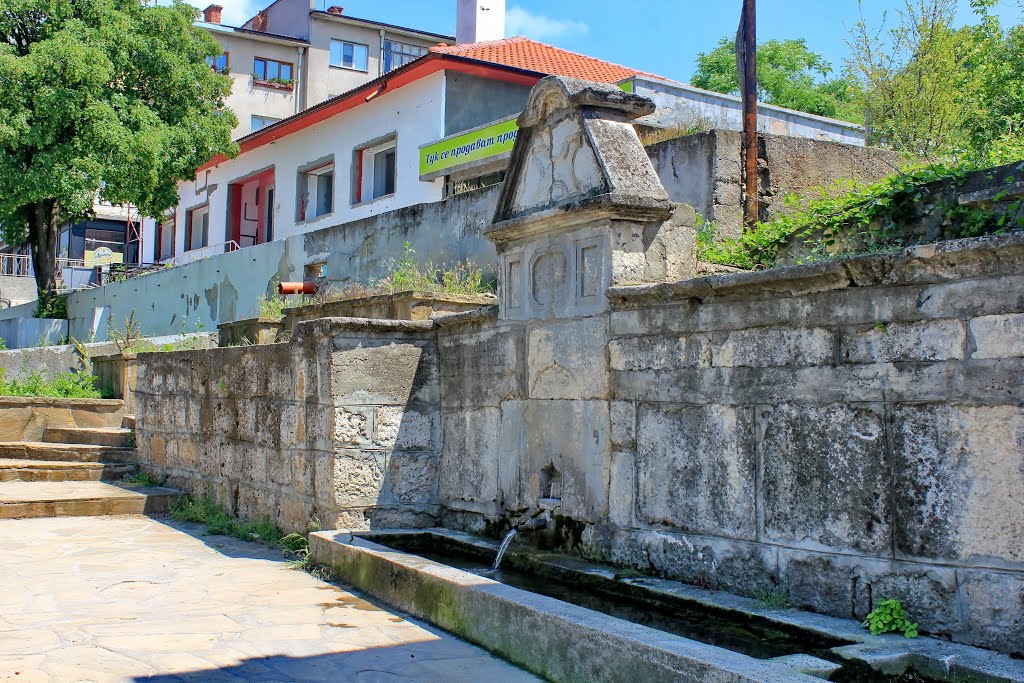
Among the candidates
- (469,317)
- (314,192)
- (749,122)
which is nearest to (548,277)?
(469,317)

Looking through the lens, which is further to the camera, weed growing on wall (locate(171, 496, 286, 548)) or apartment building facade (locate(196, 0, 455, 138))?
apartment building facade (locate(196, 0, 455, 138))

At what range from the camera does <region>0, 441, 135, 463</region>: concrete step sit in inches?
424

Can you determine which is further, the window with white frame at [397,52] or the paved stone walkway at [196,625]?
the window with white frame at [397,52]

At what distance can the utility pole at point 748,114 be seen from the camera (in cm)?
902

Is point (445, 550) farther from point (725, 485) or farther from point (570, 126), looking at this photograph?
point (570, 126)

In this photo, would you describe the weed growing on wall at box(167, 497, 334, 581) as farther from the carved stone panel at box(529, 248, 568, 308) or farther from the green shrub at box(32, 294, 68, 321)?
the green shrub at box(32, 294, 68, 321)

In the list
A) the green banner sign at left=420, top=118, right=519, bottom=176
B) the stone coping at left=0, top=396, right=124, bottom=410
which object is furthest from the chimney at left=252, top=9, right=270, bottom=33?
the stone coping at left=0, top=396, right=124, bottom=410

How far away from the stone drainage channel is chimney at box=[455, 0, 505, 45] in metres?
19.0

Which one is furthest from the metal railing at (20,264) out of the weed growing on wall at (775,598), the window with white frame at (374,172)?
the weed growing on wall at (775,598)

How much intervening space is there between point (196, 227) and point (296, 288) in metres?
17.9

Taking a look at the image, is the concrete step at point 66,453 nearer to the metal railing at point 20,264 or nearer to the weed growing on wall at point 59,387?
the weed growing on wall at point 59,387

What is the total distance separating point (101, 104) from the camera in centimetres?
1928

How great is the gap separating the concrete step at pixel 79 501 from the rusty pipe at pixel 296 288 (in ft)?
12.5

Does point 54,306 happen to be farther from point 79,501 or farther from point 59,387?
point 79,501
